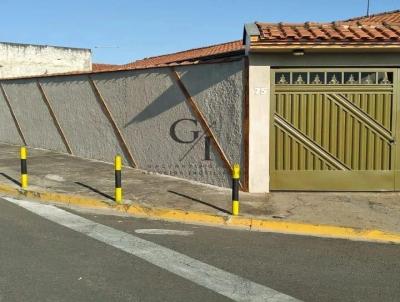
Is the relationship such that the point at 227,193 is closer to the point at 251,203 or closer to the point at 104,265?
the point at 251,203

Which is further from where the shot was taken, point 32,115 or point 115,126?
point 32,115

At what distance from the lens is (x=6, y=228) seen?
716cm

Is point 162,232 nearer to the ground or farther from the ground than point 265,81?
nearer to the ground

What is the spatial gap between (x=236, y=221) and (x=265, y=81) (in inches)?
129

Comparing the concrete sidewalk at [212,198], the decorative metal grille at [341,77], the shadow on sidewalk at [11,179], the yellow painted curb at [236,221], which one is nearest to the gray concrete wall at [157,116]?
the concrete sidewalk at [212,198]

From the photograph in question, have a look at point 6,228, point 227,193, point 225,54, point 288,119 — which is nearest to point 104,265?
point 6,228

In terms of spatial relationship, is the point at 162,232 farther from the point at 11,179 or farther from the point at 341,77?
the point at 11,179

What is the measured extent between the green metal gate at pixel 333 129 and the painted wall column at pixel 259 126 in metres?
0.14

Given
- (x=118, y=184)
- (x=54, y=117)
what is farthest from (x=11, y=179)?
(x=54, y=117)

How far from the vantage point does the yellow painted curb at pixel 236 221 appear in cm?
720

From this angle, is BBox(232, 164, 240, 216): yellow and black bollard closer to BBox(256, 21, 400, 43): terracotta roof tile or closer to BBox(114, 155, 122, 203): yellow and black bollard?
BBox(114, 155, 122, 203): yellow and black bollard

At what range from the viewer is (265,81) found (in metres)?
9.88

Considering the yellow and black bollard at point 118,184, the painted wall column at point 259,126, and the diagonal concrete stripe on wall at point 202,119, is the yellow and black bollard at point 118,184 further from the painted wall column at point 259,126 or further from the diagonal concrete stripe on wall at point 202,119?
the painted wall column at point 259,126

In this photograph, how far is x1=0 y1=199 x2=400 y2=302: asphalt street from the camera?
4.78m
